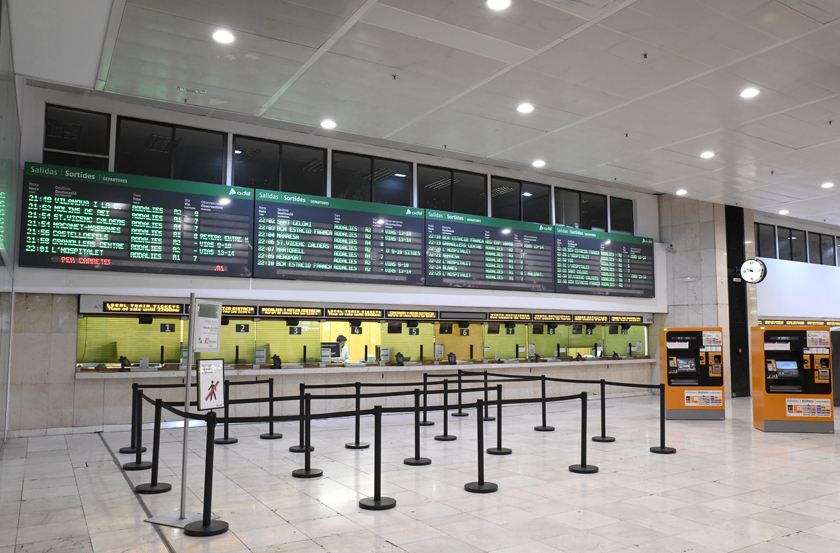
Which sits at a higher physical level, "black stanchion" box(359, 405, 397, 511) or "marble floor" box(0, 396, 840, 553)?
"black stanchion" box(359, 405, 397, 511)

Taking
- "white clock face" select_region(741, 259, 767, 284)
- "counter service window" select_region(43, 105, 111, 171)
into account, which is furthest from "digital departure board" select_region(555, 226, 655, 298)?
"counter service window" select_region(43, 105, 111, 171)

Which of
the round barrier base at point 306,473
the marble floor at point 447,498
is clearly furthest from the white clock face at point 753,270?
the round barrier base at point 306,473

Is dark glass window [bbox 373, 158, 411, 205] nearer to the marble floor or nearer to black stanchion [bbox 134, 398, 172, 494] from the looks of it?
the marble floor

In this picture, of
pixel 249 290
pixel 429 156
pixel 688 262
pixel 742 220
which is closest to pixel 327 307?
pixel 249 290

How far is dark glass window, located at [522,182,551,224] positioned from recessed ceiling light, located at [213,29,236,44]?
823cm

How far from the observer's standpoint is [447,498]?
18.4 ft

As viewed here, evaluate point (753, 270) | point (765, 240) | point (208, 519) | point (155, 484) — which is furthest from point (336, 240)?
point (765, 240)

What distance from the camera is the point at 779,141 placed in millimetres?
9945

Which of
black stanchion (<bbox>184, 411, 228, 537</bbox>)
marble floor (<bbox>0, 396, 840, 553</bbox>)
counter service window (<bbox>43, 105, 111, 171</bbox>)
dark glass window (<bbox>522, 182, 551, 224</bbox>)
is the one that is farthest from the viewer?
dark glass window (<bbox>522, 182, 551, 224</bbox>)

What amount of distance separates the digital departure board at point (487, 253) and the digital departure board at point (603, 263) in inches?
17.5

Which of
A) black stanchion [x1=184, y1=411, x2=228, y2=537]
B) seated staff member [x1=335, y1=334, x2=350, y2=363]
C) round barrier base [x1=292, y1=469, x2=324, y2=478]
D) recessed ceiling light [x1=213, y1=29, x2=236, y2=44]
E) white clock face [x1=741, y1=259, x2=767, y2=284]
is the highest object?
recessed ceiling light [x1=213, y1=29, x2=236, y2=44]

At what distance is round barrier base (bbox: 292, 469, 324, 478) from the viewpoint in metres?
6.37

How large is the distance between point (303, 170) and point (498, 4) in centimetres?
595

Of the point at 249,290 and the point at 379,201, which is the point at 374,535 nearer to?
the point at 249,290
